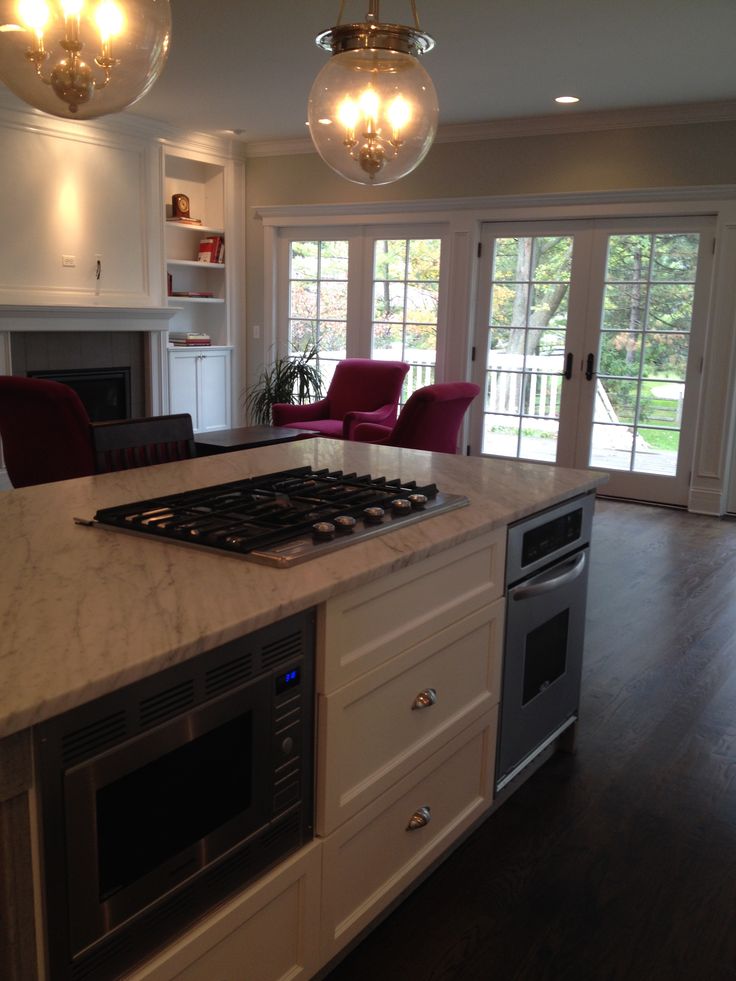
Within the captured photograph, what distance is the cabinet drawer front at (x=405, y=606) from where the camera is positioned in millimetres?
1542

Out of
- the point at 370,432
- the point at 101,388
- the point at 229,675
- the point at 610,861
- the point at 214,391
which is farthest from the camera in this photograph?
the point at 214,391

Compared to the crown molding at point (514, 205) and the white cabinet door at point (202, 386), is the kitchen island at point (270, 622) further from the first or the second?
the white cabinet door at point (202, 386)

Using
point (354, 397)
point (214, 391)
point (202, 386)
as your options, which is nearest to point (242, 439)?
point (354, 397)

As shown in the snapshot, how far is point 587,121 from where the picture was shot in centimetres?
614

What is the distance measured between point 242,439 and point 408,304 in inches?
114

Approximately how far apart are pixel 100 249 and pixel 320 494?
522cm

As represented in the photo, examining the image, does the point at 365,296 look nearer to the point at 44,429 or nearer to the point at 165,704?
the point at 44,429

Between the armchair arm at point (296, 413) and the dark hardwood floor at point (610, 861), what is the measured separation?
365cm

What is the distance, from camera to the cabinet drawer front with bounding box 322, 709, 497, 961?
1637 millimetres

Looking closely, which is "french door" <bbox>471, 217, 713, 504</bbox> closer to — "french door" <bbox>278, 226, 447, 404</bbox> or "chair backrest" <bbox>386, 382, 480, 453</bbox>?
"french door" <bbox>278, 226, 447, 404</bbox>

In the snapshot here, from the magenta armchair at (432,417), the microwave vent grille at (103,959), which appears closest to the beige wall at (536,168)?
the magenta armchair at (432,417)

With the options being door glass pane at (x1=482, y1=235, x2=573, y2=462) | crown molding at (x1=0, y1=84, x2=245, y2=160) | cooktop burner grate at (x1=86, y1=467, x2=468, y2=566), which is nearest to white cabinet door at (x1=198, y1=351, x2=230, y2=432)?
crown molding at (x1=0, y1=84, x2=245, y2=160)

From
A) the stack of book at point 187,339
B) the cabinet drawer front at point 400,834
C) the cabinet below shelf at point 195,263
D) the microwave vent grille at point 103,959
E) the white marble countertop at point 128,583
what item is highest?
the cabinet below shelf at point 195,263

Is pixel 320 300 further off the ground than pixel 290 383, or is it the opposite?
pixel 320 300
